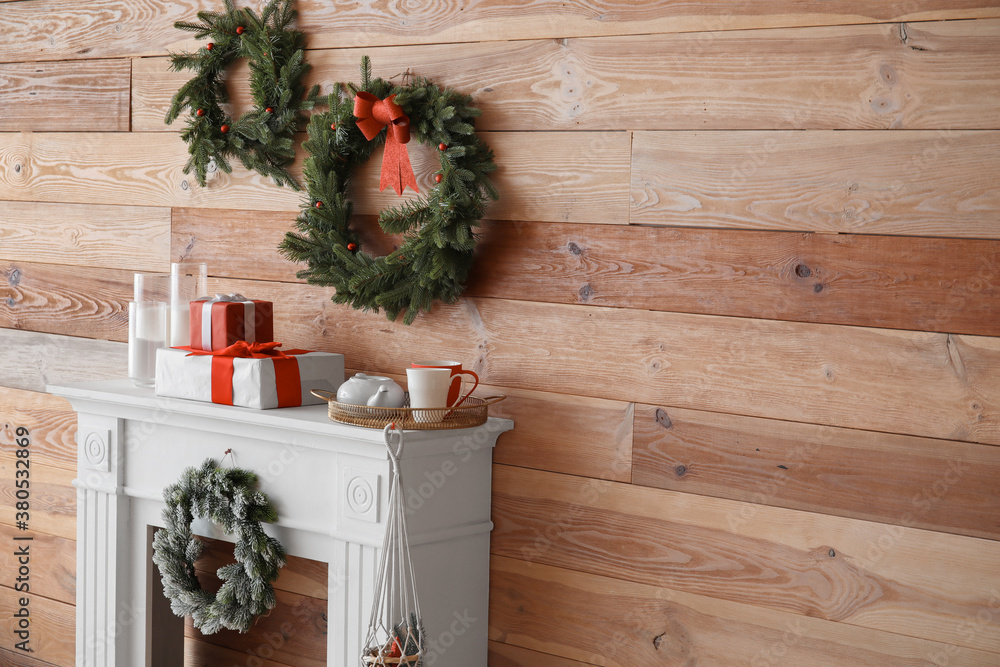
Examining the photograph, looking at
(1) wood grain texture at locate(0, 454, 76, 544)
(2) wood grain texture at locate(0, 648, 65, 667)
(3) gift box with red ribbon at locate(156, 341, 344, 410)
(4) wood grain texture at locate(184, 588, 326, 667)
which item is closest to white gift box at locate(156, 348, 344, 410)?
(3) gift box with red ribbon at locate(156, 341, 344, 410)

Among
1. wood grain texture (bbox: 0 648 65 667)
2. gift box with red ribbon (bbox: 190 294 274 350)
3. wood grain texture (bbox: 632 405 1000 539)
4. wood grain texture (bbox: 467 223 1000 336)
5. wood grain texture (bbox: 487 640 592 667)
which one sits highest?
wood grain texture (bbox: 467 223 1000 336)

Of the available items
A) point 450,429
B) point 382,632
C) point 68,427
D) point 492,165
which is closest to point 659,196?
point 492,165

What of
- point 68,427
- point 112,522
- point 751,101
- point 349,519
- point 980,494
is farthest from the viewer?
point 68,427

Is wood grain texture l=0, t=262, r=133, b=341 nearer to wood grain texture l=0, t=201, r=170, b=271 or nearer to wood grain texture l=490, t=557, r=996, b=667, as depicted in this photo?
wood grain texture l=0, t=201, r=170, b=271

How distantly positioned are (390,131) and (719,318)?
2.32 ft

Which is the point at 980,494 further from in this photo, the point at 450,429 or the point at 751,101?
the point at 450,429

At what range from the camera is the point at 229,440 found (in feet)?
5.82

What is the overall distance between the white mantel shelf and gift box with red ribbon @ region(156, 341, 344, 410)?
0.03m

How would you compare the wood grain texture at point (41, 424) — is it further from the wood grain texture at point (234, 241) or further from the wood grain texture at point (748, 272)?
the wood grain texture at point (748, 272)

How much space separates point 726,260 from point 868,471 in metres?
0.40

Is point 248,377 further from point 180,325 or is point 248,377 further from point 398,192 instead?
point 398,192

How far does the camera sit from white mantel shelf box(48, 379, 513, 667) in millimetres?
1608

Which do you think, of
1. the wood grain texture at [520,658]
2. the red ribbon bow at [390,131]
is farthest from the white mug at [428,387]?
the wood grain texture at [520,658]

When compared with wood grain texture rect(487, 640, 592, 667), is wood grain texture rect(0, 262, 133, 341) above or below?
above
